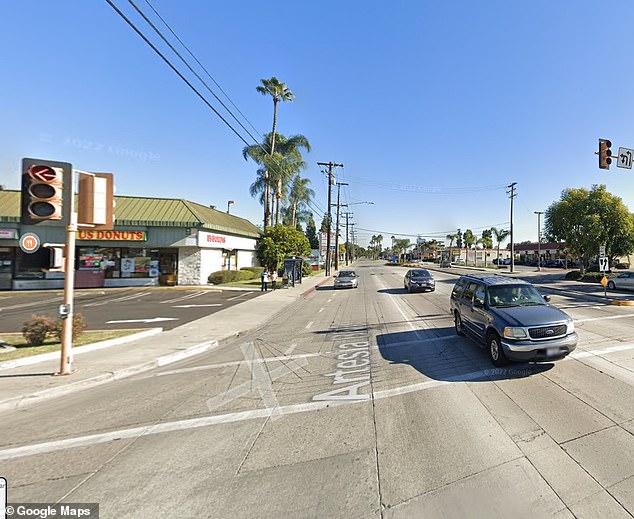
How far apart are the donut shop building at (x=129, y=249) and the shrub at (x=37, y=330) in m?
17.5

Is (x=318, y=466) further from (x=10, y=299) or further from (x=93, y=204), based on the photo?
(x=10, y=299)

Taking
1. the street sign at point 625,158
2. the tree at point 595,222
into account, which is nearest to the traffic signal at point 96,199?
the street sign at point 625,158

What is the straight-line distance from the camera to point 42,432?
13.9ft

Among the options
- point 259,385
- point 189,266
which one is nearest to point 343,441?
point 259,385

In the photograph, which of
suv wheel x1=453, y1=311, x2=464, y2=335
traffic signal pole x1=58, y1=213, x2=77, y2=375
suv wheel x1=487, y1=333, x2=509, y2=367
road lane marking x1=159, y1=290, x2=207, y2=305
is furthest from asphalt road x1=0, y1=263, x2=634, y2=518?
road lane marking x1=159, y1=290, x2=207, y2=305

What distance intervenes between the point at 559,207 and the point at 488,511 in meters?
36.1

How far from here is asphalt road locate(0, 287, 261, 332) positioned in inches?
482

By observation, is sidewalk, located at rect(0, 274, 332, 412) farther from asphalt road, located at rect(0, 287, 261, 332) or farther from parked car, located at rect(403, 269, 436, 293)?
parked car, located at rect(403, 269, 436, 293)

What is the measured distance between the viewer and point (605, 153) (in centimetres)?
1162

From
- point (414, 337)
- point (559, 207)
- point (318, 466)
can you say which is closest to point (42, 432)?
point (318, 466)

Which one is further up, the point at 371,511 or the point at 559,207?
the point at 559,207

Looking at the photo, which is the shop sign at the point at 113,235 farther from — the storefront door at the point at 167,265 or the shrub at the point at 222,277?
the shrub at the point at 222,277

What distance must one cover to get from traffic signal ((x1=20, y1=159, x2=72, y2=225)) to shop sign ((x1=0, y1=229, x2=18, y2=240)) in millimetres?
24114

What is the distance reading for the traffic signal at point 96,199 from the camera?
6.35m
